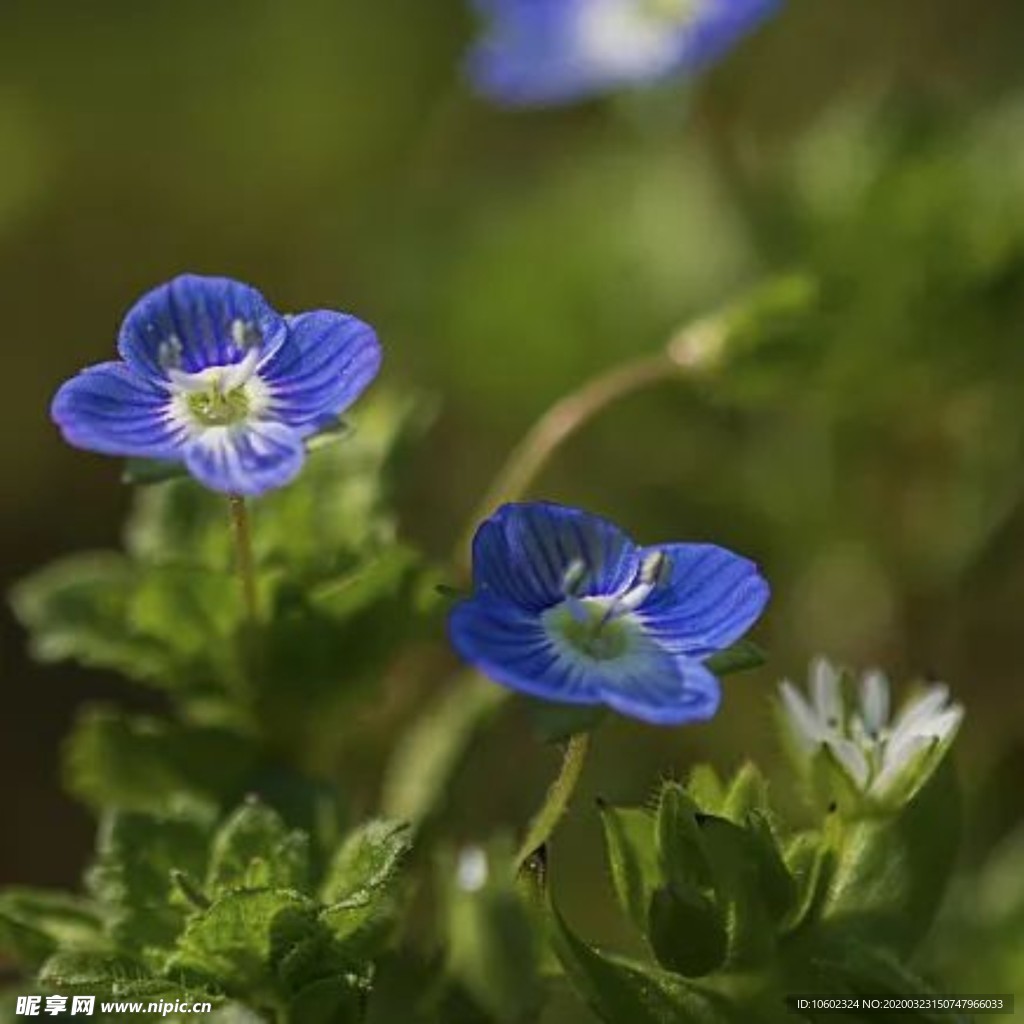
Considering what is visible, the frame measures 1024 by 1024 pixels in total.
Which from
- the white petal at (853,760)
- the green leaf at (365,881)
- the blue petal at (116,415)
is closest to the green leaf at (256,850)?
the green leaf at (365,881)

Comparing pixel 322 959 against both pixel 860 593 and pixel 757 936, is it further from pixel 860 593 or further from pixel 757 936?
pixel 860 593

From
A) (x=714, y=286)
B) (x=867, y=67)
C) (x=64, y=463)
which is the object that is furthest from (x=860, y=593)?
(x=64, y=463)

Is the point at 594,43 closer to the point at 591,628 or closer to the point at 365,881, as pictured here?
the point at 591,628

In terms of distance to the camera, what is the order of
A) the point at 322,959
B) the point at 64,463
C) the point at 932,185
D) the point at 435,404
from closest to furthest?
the point at 322,959, the point at 435,404, the point at 932,185, the point at 64,463

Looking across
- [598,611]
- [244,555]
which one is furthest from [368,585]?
[598,611]

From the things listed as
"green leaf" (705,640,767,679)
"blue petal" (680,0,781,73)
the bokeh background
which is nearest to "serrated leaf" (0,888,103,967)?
the bokeh background

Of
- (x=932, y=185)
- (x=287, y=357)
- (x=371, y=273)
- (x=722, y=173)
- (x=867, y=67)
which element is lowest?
(x=287, y=357)

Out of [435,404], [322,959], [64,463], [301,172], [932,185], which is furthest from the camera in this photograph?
[301,172]
